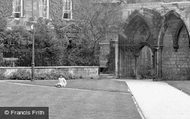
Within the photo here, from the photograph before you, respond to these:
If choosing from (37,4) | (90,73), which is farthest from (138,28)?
(37,4)

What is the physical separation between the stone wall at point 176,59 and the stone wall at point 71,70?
601 centimetres

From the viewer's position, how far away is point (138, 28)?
28.5 m

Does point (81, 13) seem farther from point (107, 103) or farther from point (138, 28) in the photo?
point (107, 103)

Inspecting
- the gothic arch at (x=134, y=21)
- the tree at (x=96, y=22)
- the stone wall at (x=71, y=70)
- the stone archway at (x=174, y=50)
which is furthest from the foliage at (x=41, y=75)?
the stone archway at (x=174, y=50)

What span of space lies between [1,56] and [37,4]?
8467 mm

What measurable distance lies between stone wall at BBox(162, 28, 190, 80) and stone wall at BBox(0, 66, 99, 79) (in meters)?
6.01

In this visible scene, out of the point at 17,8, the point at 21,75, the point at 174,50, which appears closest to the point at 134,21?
the point at 174,50

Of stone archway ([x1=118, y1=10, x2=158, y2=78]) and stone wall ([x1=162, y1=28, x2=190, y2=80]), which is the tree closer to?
stone archway ([x1=118, y1=10, x2=158, y2=78])

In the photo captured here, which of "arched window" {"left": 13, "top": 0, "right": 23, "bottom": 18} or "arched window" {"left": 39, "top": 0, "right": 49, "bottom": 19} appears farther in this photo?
"arched window" {"left": 39, "top": 0, "right": 49, "bottom": 19}

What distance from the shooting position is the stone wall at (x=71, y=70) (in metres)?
23.0

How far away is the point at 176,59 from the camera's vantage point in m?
28.0

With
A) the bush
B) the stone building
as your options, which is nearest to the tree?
the stone building

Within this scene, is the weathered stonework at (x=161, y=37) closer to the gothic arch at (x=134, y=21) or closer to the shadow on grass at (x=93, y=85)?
the gothic arch at (x=134, y=21)

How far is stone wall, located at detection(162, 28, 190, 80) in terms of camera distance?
2756 centimetres
